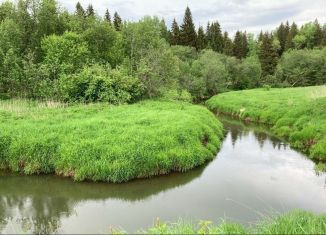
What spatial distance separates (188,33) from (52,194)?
66.5m

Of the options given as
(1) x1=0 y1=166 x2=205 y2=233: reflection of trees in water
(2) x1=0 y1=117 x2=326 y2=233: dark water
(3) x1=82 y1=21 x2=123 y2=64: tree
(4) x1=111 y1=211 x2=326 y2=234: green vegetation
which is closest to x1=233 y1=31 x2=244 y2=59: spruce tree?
(3) x1=82 y1=21 x2=123 y2=64: tree

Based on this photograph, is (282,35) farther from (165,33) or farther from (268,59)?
(165,33)

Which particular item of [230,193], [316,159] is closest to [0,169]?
[230,193]

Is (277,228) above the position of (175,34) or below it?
below

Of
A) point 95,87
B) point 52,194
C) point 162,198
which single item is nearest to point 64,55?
point 95,87

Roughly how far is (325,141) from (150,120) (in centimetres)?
1090

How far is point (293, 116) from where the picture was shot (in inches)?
1125

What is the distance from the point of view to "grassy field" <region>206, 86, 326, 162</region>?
72.9 feet

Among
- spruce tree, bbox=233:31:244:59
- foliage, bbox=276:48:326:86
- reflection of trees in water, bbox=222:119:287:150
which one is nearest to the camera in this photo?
reflection of trees in water, bbox=222:119:287:150

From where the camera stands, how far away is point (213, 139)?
2262 centimetres

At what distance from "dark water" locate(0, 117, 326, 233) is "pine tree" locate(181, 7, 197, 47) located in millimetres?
60131

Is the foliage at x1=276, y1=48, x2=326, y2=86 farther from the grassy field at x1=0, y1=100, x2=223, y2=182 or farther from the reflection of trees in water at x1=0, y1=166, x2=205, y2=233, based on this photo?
the reflection of trees in water at x1=0, y1=166, x2=205, y2=233

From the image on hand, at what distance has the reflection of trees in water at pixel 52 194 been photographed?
1250 centimetres

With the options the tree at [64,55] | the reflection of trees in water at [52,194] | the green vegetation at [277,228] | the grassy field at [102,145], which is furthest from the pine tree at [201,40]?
the green vegetation at [277,228]
